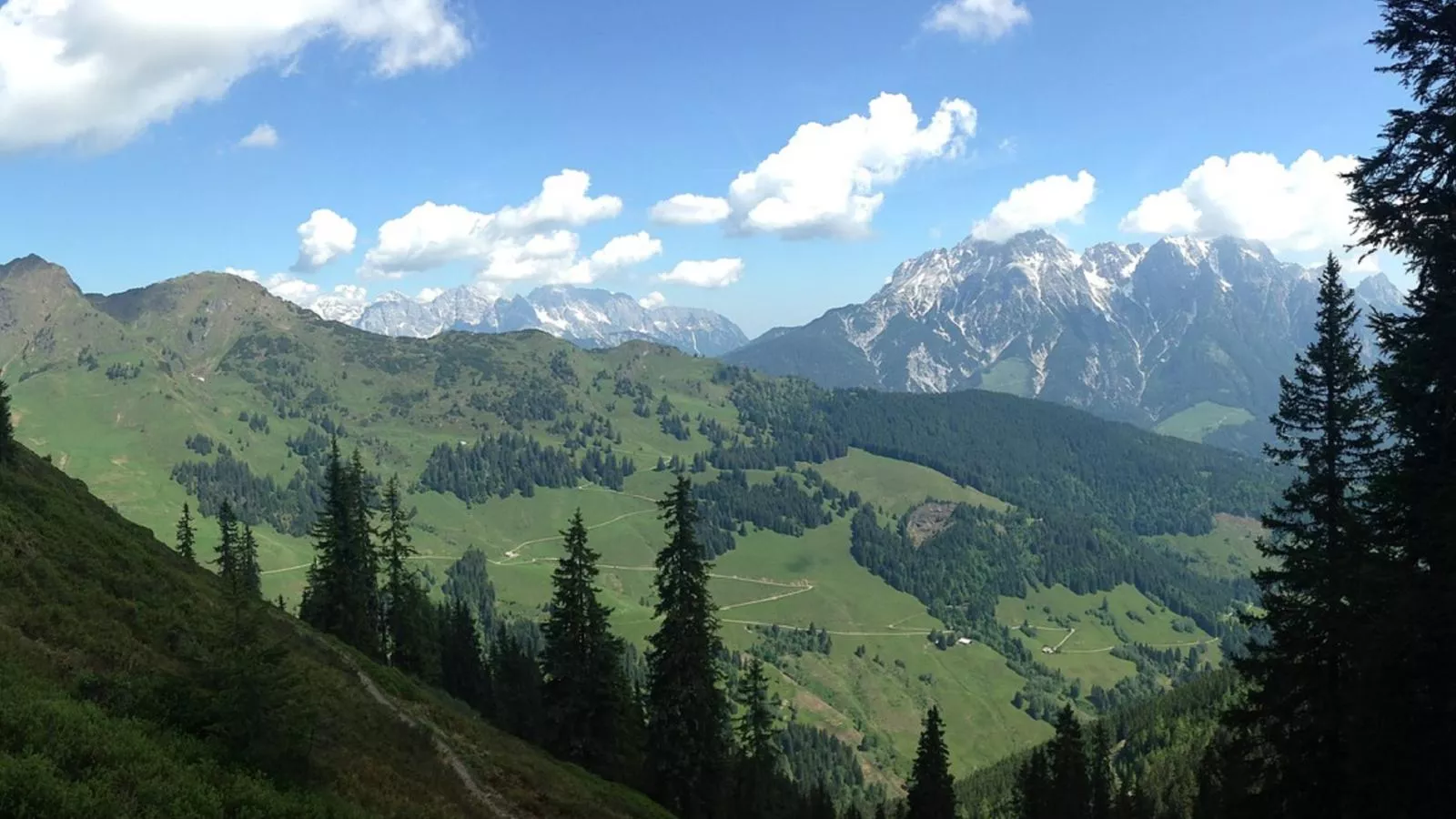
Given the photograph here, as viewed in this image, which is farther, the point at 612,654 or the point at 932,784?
the point at 932,784

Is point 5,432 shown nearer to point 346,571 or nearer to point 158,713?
point 346,571

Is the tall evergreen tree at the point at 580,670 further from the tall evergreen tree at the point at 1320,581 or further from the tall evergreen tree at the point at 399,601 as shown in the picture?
the tall evergreen tree at the point at 1320,581

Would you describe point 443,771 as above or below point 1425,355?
below

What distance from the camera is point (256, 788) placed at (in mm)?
18484

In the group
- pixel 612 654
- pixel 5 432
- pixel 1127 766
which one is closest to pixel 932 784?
pixel 612 654

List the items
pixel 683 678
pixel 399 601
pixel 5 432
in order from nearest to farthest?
pixel 5 432 → pixel 683 678 → pixel 399 601

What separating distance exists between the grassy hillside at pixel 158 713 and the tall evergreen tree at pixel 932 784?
30553mm

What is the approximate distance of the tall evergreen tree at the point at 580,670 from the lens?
49406 mm

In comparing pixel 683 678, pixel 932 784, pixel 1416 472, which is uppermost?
pixel 1416 472

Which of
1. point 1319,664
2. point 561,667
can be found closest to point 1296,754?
point 1319,664

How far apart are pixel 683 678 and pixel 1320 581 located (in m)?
32.6

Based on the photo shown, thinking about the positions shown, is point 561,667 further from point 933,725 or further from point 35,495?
point 933,725

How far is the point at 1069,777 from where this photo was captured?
6562 cm

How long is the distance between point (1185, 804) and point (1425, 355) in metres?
114
